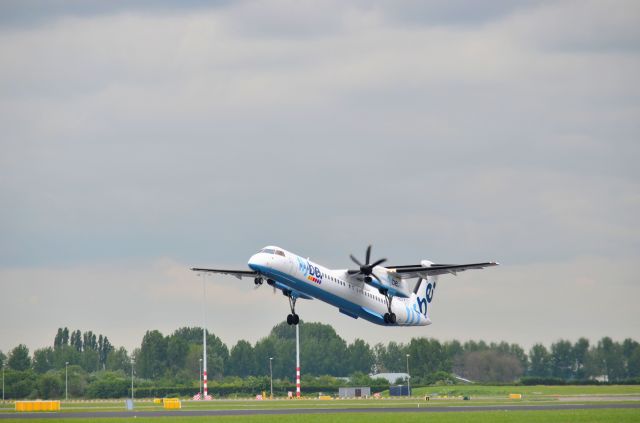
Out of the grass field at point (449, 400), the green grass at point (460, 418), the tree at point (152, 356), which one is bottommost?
the green grass at point (460, 418)

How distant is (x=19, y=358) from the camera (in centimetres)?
16375

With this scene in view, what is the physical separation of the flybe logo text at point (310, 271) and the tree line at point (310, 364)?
2350 inches

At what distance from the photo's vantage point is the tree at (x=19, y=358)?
533 ft

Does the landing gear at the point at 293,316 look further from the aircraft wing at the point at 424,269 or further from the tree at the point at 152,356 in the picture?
the tree at the point at 152,356

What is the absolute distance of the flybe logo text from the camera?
76.7 metres

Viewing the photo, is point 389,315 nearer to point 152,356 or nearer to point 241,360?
point 152,356

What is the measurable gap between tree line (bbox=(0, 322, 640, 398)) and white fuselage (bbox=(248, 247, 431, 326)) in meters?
50.7

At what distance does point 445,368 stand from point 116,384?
44.7 metres

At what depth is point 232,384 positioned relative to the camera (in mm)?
138875

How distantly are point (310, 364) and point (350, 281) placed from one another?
8953 cm

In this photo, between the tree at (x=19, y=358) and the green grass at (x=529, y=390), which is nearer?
the green grass at (x=529, y=390)

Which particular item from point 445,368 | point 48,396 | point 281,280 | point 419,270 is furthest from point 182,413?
point 445,368

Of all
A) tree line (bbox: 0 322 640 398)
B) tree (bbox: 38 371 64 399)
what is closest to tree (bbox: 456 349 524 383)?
tree line (bbox: 0 322 640 398)

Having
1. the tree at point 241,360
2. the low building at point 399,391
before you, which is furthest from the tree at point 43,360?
the low building at point 399,391
